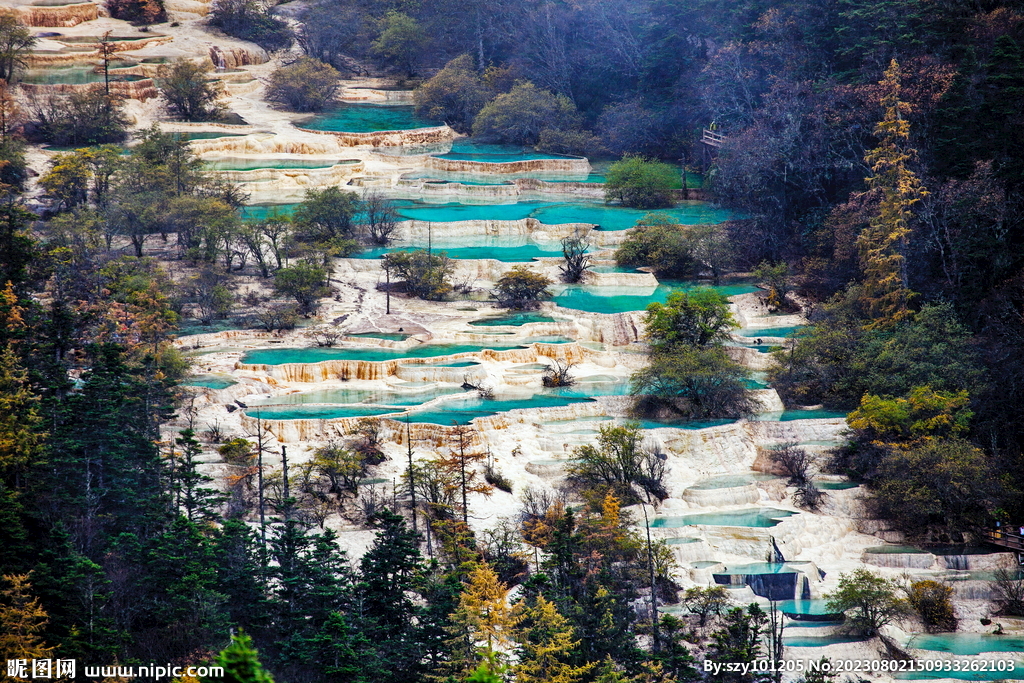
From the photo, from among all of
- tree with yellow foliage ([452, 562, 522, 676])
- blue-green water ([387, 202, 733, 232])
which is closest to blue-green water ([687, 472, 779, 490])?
tree with yellow foliage ([452, 562, 522, 676])

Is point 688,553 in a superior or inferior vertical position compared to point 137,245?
inferior

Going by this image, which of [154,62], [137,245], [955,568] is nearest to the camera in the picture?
[955,568]

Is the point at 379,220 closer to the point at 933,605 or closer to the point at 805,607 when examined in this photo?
the point at 805,607

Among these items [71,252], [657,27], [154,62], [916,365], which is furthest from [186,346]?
[657,27]

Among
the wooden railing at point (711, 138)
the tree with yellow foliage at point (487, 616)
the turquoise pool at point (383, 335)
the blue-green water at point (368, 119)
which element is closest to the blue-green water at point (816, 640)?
the tree with yellow foliage at point (487, 616)

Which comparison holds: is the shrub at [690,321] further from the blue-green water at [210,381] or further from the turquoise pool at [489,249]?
the blue-green water at [210,381]

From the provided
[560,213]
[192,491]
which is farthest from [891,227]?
[192,491]

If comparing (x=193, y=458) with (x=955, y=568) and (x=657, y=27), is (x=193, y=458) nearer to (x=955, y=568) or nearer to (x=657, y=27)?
(x=955, y=568)
